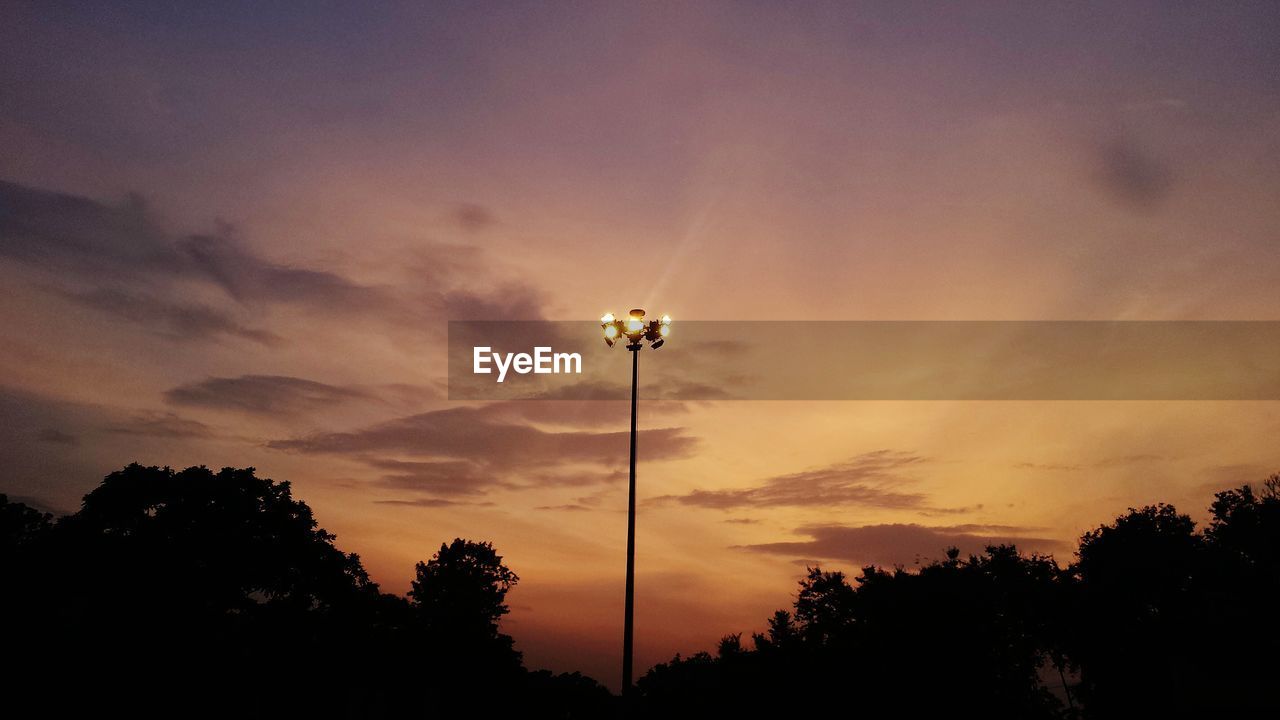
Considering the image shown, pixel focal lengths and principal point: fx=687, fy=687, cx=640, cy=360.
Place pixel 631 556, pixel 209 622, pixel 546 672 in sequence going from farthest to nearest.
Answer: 1. pixel 546 672
2. pixel 209 622
3. pixel 631 556

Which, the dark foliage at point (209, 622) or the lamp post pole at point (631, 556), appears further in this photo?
the dark foliage at point (209, 622)

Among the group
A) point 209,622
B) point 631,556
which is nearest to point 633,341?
point 631,556

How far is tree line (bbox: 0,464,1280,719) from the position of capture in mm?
28562

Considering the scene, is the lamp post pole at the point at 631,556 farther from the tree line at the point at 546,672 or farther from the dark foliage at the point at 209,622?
the dark foliage at the point at 209,622

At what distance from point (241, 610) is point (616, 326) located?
38048mm

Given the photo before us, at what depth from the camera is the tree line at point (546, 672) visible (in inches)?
1125

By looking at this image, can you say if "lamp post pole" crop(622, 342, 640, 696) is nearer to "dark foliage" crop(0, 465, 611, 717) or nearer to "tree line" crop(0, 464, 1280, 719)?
"tree line" crop(0, 464, 1280, 719)

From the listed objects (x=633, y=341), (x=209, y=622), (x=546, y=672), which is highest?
(x=633, y=341)

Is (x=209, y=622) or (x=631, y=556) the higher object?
(x=631, y=556)

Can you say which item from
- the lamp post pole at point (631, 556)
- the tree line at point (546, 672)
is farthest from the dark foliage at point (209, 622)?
the lamp post pole at point (631, 556)

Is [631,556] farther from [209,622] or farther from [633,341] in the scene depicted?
[209,622]

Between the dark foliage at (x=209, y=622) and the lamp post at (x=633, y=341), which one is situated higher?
the lamp post at (x=633, y=341)

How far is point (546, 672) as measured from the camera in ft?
182

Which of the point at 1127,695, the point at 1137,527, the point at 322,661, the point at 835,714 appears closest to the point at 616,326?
the point at 835,714
